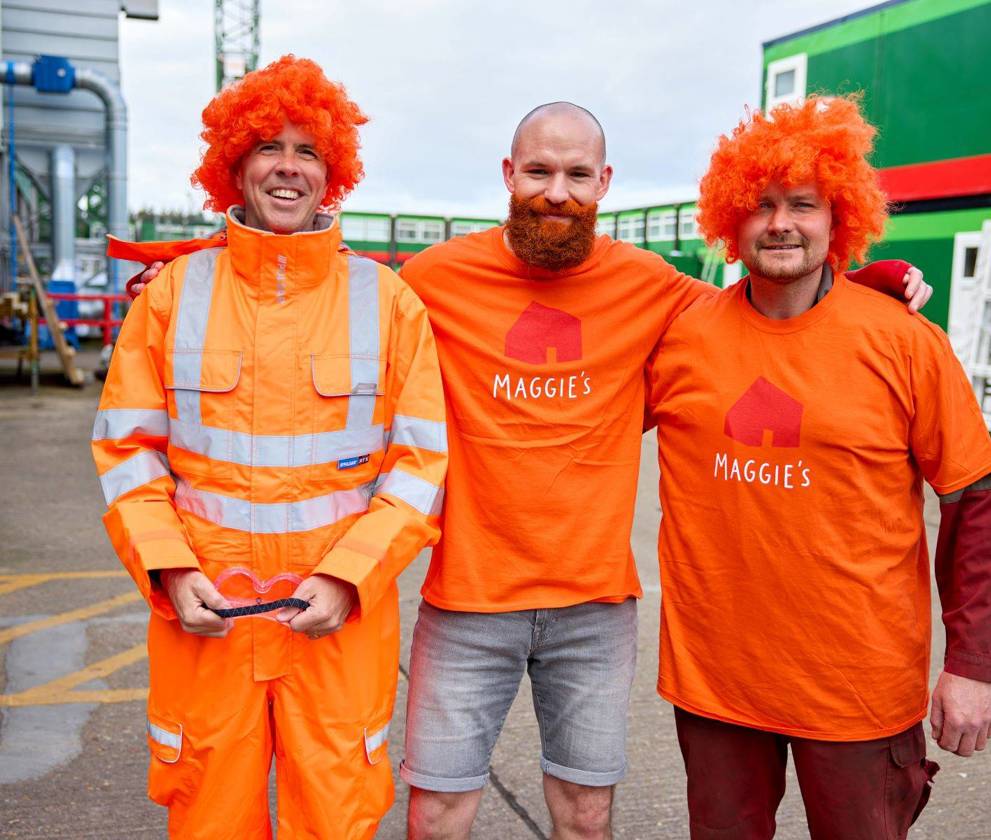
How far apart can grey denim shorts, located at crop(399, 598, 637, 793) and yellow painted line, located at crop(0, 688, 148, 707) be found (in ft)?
6.40

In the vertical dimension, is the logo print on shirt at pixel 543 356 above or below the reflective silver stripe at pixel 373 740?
above

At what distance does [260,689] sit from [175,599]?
308mm

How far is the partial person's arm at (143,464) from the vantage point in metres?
2.22

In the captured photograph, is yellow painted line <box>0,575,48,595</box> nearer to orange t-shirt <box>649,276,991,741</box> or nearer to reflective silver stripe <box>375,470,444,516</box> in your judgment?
reflective silver stripe <box>375,470,444,516</box>

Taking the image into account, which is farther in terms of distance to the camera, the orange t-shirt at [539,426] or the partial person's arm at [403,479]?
the orange t-shirt at [539,426]

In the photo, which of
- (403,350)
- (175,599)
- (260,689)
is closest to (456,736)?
(260,689)

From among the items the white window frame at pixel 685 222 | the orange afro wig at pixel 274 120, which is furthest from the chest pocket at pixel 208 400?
the white window frame at pixel 685 222

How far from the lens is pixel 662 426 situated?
266cm

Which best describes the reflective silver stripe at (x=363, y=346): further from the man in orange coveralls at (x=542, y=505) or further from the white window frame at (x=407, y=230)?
the white window frame at (x=407, y=230)

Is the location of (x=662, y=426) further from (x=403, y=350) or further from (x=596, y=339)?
(x=403, y=350)

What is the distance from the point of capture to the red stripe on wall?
9898 mm

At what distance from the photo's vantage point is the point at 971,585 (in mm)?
2287

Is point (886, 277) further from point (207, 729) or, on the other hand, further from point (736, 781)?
point (207, 729)

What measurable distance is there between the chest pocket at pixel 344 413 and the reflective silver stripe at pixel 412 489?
Answer: 0.10 m
